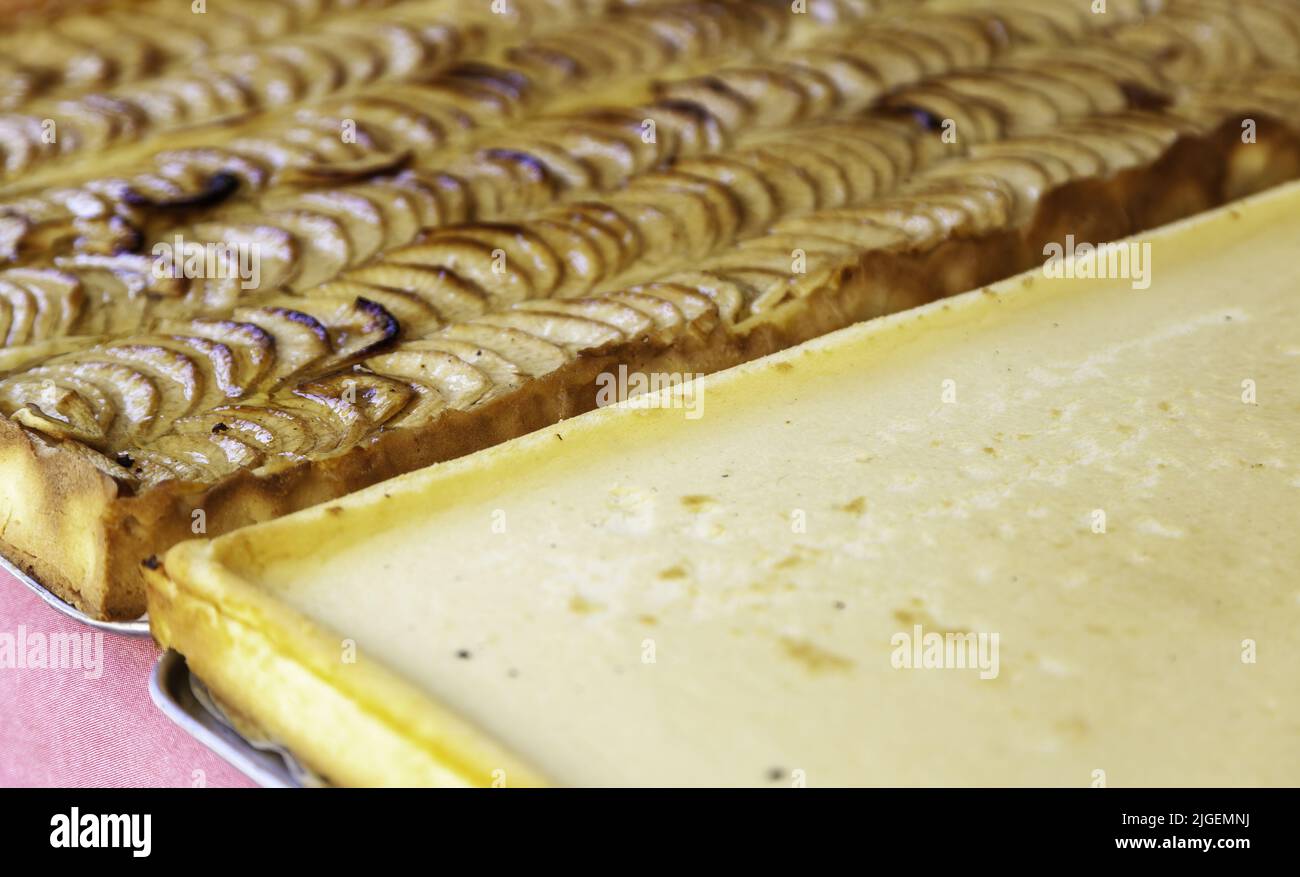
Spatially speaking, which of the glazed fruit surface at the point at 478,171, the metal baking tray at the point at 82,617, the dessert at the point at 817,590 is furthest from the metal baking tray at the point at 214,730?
the glazed fruit surface at the point at 478,171

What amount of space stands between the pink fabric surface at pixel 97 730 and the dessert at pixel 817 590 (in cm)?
20

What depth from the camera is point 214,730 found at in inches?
82.3

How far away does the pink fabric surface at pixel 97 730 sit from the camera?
7.38 feet

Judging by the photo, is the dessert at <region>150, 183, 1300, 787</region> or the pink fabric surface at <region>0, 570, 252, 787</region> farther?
the pink fabric surface at <region>0, 570, 252, 787</region>

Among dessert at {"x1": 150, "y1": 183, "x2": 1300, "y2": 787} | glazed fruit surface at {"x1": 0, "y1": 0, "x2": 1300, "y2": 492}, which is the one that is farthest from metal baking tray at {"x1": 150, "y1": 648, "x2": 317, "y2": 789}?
glazed fruit surface at {"x1": 0, "y1": 0, "x2": 1300, "y2": 492}

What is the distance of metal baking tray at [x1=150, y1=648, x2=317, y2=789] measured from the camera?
200 cm

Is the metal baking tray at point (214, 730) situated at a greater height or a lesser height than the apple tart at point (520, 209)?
lesser

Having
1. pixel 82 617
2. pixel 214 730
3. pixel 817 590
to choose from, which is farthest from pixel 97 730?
pixel 817 590

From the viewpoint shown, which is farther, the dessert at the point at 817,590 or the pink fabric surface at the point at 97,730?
the pink fabric surface at the point at 97,730

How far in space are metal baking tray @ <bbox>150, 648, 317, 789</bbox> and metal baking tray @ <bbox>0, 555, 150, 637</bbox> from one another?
0.59 feet

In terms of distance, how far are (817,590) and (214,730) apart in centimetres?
90

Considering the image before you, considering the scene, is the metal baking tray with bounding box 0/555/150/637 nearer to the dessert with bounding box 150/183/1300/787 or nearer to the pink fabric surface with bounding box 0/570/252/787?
the pink fabric surface with bounding box 0/570/252/787

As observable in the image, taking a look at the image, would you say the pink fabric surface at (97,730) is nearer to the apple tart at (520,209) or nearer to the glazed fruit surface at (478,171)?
the apple tart at (520,209)

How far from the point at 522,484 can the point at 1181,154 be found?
2.19 m
